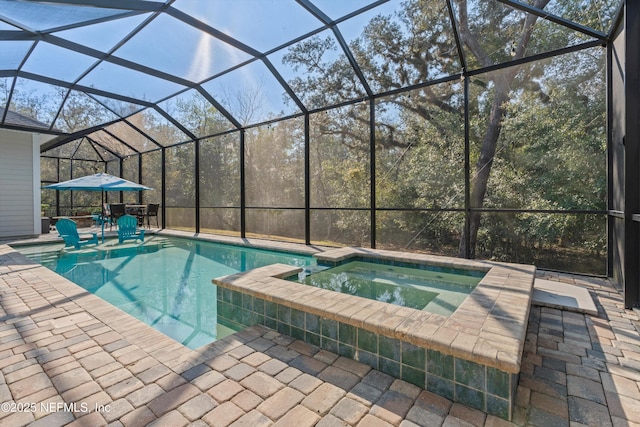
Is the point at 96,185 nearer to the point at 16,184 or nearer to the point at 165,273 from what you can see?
the point at 16,184

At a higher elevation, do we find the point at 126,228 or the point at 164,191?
the point at 164,191

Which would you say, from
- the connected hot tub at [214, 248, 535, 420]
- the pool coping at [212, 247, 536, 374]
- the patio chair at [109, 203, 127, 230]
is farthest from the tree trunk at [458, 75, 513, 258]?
the patio chair at [109, 203, 127, 230]

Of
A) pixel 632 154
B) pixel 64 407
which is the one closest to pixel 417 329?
pixel 64 407

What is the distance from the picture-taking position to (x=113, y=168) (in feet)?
44.2

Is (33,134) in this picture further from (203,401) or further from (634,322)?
(634,322)

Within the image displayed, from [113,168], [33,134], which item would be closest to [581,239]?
[33,134]

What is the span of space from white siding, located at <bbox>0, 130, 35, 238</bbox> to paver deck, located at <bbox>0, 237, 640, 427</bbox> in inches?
319

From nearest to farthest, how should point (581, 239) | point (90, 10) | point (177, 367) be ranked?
point (177, 367), point (90, 10), point (581, 239)

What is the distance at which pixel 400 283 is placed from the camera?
424cm

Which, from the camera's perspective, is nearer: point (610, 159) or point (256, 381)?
point (256, 381)

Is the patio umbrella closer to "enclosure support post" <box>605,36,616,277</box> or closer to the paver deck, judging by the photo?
the paver deck

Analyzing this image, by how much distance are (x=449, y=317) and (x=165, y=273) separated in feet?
15.8

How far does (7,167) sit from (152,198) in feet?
18.1

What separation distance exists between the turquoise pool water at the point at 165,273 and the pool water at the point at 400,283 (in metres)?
1.21
